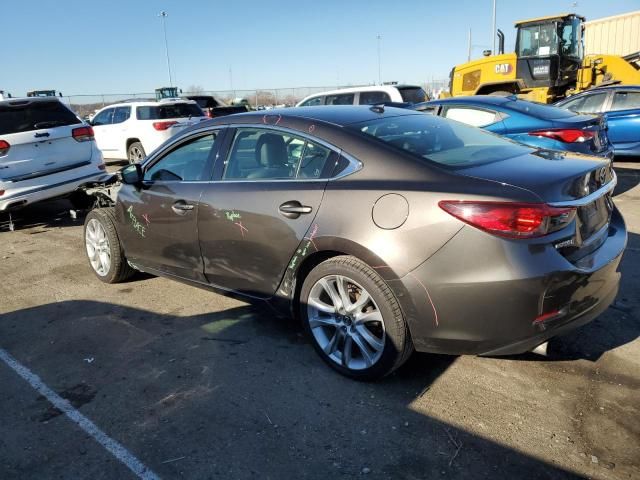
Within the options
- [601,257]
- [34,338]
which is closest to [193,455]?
[34,338]

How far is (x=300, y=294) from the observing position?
3.37m

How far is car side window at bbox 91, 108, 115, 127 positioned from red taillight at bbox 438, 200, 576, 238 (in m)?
13.7

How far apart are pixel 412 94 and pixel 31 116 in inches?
311

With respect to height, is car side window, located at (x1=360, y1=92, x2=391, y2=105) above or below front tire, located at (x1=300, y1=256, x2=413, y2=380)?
above

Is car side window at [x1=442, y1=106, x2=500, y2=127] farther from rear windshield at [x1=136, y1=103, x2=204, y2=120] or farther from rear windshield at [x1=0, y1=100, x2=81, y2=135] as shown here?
rear windshield at [x1=136, y1=103, x2=204, y2=120]

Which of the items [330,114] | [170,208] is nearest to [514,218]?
[330,114]

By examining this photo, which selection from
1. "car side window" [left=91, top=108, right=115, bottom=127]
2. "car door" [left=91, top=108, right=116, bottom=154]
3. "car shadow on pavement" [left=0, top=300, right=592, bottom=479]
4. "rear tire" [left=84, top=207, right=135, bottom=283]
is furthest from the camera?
"car side window" [left=91, top=108, right=115, bottom=127]

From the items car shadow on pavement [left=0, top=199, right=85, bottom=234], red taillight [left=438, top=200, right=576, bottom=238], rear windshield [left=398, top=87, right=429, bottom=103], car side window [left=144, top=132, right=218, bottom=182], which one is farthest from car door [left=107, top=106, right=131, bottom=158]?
red taillight [left=438, top=200, right=576, bottom=238]

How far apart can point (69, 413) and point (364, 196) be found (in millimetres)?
2074

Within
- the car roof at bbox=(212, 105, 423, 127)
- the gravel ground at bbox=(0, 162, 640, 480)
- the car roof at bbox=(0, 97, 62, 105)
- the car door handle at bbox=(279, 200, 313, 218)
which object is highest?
the car roof at bbox=(0, 97, 62, 105)

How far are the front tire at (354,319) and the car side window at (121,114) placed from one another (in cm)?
1219

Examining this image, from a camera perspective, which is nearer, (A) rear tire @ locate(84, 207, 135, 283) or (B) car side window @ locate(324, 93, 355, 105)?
(A) rear tire @ locate(84, 207, 135, 283)

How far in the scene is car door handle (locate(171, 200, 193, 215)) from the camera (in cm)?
394

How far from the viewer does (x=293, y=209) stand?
3.26m
